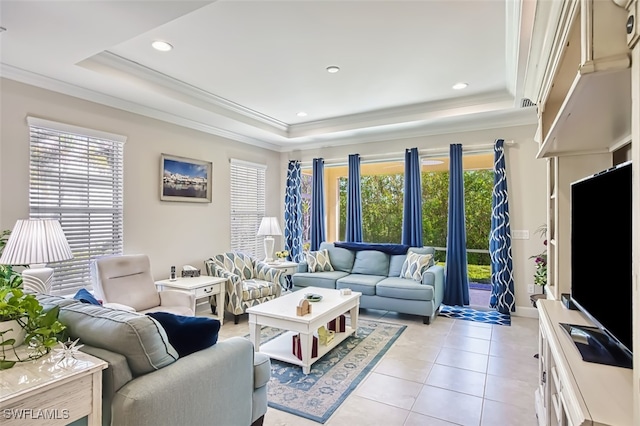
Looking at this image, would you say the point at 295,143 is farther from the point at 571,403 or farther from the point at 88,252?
the point at 571,403

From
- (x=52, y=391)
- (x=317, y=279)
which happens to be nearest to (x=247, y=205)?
(x=317, y=279)

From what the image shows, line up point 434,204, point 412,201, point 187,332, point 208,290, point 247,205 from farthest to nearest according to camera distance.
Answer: point 247,205
point 434,204
point 412,201
point 208,290
point 187,332

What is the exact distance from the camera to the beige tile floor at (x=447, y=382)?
7.57 ft

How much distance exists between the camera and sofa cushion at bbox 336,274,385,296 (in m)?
4.60

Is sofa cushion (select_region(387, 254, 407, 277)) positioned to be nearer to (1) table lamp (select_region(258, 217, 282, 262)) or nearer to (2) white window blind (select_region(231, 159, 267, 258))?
(1) table lamp (select_region(258, 217, 282, 262))

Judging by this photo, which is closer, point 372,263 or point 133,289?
point 133,289

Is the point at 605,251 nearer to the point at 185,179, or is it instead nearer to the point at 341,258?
the point at 341,258

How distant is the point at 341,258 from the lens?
216 inches

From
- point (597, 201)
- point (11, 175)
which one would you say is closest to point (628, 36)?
point (597, 201)

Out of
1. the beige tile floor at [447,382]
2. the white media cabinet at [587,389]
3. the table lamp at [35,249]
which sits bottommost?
the beige tile floor at [447,382]

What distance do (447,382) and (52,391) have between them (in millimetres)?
2639

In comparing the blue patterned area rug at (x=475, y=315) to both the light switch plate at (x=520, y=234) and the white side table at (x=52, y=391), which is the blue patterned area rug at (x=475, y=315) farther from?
the white side table at (x=52, y=391)

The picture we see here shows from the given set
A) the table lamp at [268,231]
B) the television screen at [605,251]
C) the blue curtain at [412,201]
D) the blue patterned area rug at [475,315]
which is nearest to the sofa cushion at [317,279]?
the table lamp at [268,231]

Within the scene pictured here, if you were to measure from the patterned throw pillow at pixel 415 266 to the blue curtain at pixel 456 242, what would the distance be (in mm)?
469
